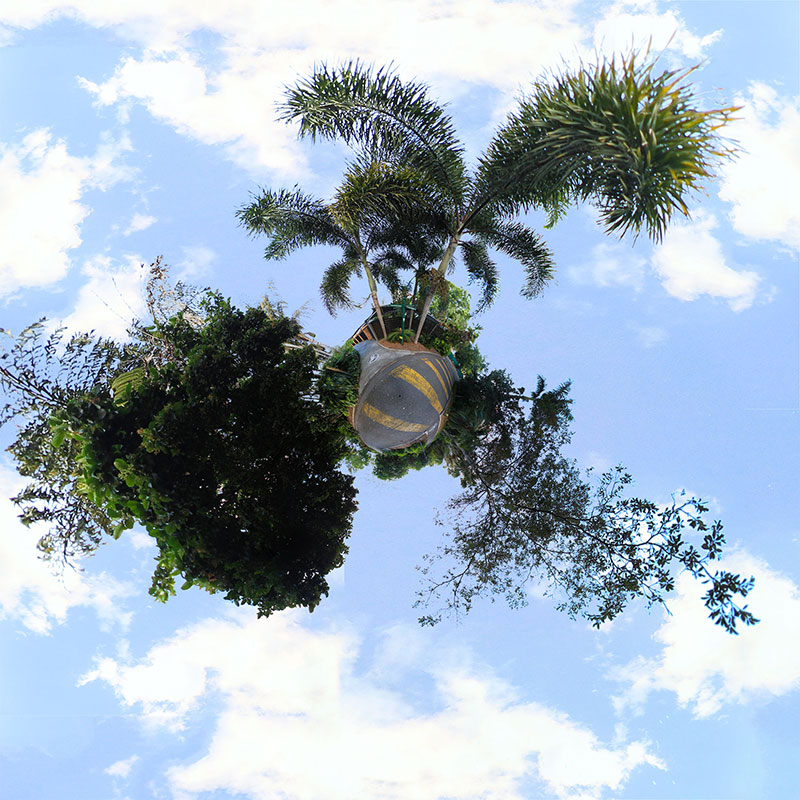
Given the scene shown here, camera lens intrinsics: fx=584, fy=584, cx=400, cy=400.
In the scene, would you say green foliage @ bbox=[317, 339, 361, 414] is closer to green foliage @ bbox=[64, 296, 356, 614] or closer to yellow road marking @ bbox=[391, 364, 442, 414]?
green foliage @ bbox=[64, 296, 356, 614]

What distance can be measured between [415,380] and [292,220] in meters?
4.92

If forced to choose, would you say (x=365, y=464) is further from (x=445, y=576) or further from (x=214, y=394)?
(x=214, y=394)

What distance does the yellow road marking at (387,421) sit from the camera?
34.8 ft

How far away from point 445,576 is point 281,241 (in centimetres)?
848

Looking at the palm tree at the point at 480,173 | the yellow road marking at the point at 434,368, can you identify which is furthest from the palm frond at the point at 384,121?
the yellow road marking at the point at 434,368

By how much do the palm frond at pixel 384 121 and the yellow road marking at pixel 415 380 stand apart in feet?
11.8

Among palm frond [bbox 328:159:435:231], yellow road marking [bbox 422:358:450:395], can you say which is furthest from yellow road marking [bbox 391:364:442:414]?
palm frond [bbox 328:159:435:231]

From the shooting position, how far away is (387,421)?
10625 millimetres

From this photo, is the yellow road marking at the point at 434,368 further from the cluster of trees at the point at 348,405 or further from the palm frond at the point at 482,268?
the palm frond at the point at 482,268

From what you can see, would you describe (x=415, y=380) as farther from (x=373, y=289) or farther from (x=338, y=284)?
(x=338, y=284)

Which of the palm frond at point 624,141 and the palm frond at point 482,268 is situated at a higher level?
the palm frond at point 482,268

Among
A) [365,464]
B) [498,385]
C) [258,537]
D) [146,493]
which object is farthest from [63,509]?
[498,385]

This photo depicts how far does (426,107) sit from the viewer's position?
1048cm

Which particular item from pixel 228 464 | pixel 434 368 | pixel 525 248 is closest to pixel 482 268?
pixel 525 248
